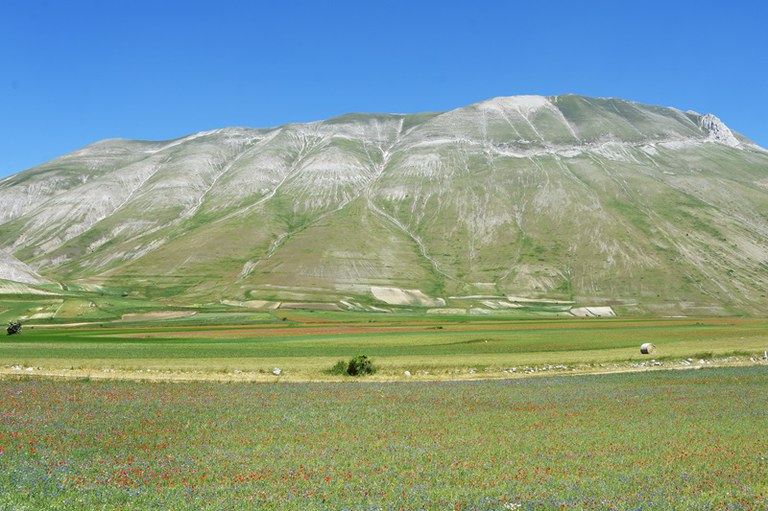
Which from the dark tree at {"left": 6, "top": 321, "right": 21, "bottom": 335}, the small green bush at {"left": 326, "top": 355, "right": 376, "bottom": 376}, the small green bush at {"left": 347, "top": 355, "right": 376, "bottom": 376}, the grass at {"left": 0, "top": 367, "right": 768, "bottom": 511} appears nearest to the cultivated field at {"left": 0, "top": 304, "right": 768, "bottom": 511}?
the grass at {"left": 0, "top": 367, "right": 768, "bottom": 511}

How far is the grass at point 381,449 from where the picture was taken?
18.0 metres

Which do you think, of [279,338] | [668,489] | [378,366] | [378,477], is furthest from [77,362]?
[668,489]

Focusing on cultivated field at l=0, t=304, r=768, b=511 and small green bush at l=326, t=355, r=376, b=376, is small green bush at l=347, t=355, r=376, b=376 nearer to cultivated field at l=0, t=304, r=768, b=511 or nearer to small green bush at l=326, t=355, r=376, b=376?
small green bush at l=326, t=355, r=376, b=376

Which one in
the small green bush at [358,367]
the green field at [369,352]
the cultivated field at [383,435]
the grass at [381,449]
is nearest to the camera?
the grass at [381,449]

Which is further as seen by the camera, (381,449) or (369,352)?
(369,352)

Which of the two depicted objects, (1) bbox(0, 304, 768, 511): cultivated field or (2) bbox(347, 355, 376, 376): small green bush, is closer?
(1) bbox(0, 304, 768, 511): cultivated field

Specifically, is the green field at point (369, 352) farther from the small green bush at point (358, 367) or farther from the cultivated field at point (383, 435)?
the small green bush at point (358, 367)

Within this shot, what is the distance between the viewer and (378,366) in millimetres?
58562

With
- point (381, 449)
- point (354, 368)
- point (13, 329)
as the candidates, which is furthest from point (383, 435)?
point (13, 329)

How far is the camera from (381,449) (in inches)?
958

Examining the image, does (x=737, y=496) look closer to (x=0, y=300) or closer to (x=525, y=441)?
(x=525, y=441)

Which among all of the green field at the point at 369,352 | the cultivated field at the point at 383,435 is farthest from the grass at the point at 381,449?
the green field at the point at 369,352

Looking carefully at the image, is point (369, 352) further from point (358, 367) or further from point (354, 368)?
point (354, 368)

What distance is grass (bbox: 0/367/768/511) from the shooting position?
59.0 feet
